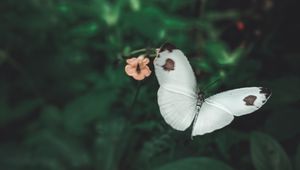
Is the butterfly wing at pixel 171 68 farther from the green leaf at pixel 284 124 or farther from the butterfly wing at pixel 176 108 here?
the green leaf at pixel 284 124

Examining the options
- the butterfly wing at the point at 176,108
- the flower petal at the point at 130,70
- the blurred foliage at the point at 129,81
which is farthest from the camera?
the blurred foliage at the point at 129,81

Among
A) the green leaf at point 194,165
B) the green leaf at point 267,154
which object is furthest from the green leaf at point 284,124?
the green leaf at point 194,165

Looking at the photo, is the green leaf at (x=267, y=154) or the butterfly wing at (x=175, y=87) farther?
the green leaf at (x=267, y=154)

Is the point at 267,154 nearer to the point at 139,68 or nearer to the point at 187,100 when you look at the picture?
the point at 187,100

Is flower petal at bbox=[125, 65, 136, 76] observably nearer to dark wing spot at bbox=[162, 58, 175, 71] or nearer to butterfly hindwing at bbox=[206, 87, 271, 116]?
dark wing spot at bbox=[162, 58, 175, 71]

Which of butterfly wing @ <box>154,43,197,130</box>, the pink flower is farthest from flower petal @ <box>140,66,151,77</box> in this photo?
butterfly wing @ <box>154,43,197,130</box>

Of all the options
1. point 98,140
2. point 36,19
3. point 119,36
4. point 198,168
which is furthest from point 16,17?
point 198,168

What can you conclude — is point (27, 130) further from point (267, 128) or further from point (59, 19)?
point (267, 128)

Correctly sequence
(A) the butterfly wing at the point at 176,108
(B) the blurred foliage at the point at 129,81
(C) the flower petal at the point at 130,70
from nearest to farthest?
(A) the butterfly wing at the point at 176,108
(C) the flower petal at the point at 130,70
(B) the blurred foliage at the point at 129,81

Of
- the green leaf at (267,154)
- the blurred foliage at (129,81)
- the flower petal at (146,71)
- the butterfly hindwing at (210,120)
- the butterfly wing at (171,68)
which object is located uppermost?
the blurred foliage at (129,81)
